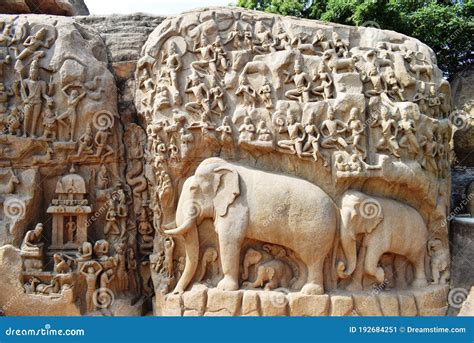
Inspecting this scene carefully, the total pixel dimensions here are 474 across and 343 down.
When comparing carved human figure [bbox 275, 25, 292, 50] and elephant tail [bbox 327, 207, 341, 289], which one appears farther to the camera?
carved human figure [bbox 275, 25, 292, 50]

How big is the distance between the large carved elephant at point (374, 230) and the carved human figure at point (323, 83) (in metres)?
1.30

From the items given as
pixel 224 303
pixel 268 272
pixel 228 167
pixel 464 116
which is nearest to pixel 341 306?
pixel 268 272

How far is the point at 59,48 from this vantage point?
6430 millimetres

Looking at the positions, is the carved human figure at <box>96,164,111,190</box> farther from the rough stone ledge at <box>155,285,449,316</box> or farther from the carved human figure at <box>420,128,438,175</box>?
the carved human figure at <box>420,128,438,175</box>

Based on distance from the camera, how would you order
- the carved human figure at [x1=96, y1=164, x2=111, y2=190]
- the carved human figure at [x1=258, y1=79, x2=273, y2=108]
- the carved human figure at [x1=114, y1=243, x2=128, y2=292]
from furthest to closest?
the carved human figure at [x1=96, y1=164, x2=111, y2=190] < the carved human figure at [x1=114, y1=243, x2=128, y2=292] < the carved human figure at [x1=258, y1=79, x2=273, y2=108]

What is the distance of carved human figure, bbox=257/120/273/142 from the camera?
5.82 meters

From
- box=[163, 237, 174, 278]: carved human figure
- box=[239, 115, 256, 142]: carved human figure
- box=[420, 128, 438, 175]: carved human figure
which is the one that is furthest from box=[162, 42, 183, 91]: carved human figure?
box=[420, 128, 438, 175]: carved human figure

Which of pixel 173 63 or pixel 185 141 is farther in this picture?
pixel 173 63

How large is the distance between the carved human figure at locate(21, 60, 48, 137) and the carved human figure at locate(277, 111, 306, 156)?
328 cm

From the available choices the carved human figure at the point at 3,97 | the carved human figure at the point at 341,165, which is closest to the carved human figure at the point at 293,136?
the carved human figure at the point at 341,165

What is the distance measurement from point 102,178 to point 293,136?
8.93ft

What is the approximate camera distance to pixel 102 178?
6.43 meters

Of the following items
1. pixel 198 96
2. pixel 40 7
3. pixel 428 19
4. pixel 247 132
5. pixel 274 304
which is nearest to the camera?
pixel 274 304

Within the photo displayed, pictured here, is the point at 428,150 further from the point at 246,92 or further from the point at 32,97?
the point at 32,97
